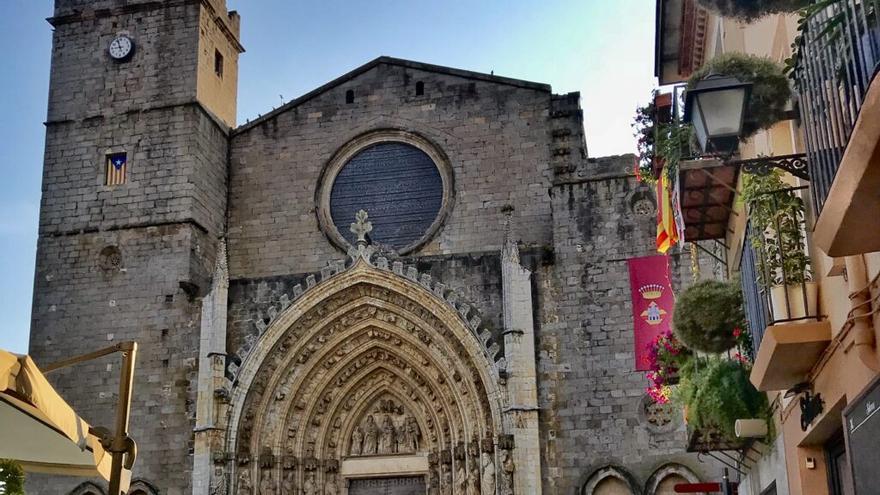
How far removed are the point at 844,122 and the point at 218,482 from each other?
564 inches

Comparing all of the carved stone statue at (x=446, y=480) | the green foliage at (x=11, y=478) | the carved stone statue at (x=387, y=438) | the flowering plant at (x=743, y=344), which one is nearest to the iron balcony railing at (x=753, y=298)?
the flowering plant at (x=743, y=344)

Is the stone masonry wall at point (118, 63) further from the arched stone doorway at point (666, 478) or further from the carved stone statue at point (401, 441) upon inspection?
the arched stone doorway at point (666, 478)

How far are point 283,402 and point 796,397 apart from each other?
12085 mm

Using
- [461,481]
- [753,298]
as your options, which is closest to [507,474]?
[461,481]

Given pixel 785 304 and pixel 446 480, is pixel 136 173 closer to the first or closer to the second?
pixel 446 480

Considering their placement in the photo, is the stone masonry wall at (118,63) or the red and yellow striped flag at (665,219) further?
the stone masonry wall at (118,63)

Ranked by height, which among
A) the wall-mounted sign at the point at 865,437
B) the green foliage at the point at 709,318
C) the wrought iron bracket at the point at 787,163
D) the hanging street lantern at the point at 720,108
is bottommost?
the wall-mounted sign at the point at 865,437

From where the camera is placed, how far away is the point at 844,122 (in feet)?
16.1

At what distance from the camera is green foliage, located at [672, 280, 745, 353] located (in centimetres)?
964

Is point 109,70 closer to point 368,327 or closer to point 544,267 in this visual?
point 368,327

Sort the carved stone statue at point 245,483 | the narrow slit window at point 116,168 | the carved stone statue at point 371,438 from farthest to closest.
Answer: the narrow slit window at point 116,168, the carved stone statue at point 371,438, the carved stone statue at point 245,483

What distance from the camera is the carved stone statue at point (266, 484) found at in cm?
1789

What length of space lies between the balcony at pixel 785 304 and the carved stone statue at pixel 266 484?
40.0ft

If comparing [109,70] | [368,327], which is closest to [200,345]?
[368,327]
